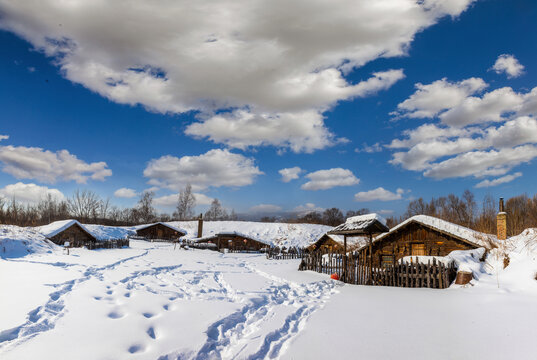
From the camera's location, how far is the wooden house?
18.5 meters

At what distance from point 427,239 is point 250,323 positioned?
18.2m

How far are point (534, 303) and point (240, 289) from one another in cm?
827

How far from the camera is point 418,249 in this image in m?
21.1

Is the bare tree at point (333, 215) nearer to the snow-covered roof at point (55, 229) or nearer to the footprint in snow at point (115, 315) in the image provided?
the snow-covered roof at point (55, 229)

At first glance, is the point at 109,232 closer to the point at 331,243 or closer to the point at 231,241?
the point at 231,241

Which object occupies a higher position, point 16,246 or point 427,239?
point 427,239

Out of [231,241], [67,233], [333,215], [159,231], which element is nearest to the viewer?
[67,233]

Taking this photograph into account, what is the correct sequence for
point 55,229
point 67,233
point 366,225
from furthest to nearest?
point 67,233, point 55,229, point 366,225

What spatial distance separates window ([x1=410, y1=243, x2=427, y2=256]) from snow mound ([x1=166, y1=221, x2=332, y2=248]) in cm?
4004

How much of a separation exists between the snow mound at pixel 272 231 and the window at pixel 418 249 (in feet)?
131

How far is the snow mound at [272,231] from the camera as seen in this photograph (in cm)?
6359

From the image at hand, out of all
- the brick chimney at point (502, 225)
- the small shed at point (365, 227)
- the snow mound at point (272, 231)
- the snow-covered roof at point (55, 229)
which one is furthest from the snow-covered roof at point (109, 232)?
the brick chimney at point (502, 225)

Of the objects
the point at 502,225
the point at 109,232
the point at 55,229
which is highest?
the point at 502,225

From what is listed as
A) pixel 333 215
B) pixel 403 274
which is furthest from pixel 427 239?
pixel 333 215
